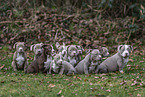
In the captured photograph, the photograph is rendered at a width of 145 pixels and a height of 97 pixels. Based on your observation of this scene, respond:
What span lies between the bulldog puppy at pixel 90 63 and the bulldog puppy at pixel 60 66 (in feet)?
1.19

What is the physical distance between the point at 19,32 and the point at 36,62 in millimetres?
8350

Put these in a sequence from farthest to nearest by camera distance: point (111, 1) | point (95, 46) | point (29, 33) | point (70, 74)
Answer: point (111, 1), point (29, 33), point (95, 46), point (70, 74)

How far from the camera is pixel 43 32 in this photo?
17.8m

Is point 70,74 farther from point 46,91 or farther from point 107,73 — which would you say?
point 46,91

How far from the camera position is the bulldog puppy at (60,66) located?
9398 mm

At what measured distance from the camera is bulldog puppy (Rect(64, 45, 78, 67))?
1051 cm

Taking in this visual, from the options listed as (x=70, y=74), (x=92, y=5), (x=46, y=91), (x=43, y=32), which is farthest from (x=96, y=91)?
(x=92, y=5)

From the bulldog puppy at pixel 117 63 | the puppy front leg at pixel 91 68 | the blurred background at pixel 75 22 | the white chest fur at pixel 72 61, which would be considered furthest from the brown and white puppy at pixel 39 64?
the blurred background at pixel 75 22

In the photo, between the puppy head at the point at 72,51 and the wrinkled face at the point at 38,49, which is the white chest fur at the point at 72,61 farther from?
the wrinkled face at the point at 38,49

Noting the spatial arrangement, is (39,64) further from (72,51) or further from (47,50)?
(72,51)

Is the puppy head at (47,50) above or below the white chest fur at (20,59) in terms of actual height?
above

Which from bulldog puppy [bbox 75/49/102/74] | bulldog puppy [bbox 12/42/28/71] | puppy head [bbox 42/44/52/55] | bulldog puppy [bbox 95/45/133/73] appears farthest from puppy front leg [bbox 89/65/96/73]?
bulldog puppy [bbox 12/42/28/71]

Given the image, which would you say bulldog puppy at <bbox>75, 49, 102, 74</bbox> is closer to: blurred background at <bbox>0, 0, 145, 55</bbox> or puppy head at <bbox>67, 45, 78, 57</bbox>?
puppy head at <bbox>67, 45, 78, 57</bbox>

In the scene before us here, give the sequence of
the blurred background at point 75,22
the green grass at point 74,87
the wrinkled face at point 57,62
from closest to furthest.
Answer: the green grass at point 74,87 < the wrinkled face at point 57,62 < the blurred background at point 75,22
